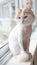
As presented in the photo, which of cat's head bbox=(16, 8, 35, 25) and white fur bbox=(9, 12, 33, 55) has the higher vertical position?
cat's head bbox=(16, 8, 35, 25)

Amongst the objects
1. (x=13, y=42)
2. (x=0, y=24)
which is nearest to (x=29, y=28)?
(x=13, y=42)

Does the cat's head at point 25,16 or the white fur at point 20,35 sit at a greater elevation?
the cat's head at point 25,16

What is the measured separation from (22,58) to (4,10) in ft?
2.80

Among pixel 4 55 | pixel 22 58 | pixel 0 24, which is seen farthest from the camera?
pixel 0 24

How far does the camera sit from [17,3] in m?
1.58

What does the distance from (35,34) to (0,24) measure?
474 millimetres

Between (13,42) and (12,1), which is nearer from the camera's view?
(13,42)

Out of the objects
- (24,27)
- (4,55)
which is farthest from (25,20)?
(4,55)

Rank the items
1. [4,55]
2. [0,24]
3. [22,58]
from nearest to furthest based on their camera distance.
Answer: [22,58] → [4,55] → [0,24]

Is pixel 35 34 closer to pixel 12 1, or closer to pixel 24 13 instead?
pixel 12 1

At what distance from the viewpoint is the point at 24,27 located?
87 centimetres

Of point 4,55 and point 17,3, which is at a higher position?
point 17,3

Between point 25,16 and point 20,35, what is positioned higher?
point 25,16

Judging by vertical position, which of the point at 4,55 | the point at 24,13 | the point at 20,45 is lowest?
the point at 4,55
